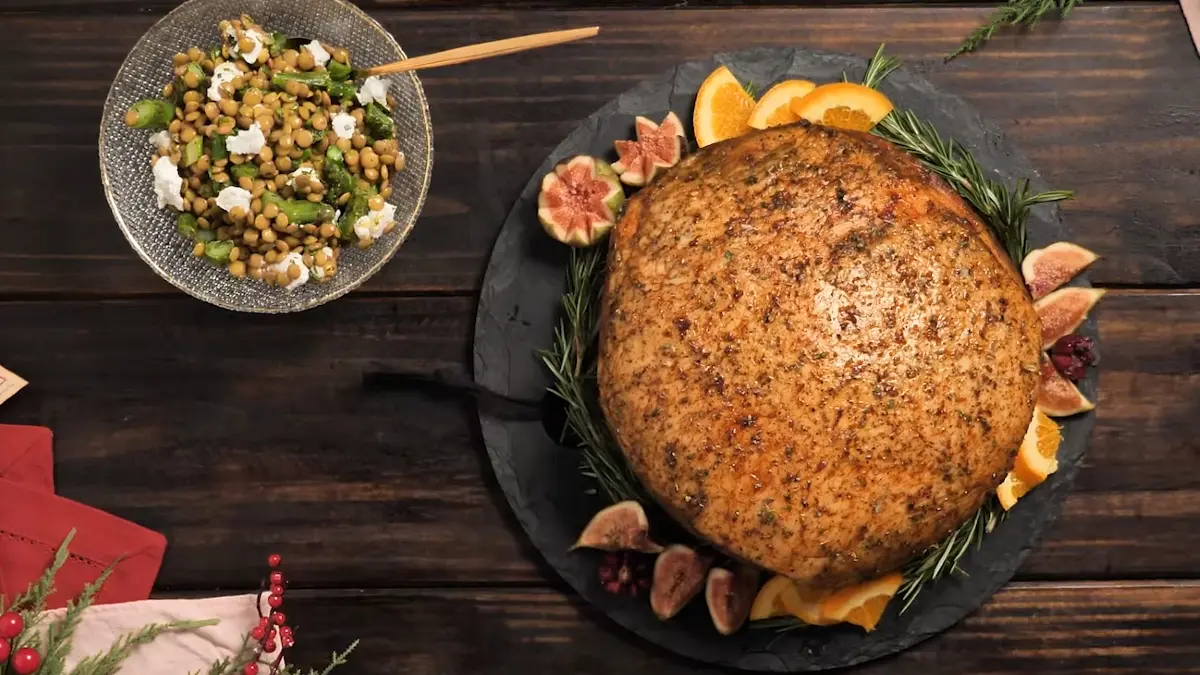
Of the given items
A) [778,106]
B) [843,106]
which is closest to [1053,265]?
[843,106]

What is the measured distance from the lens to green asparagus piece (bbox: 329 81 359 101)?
2089 millimetres

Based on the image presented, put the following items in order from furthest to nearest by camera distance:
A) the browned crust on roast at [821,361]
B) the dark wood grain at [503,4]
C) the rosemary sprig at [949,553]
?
the dark wood grain at [503,4] < the rosemary sprig at [949,553] < the browned crust on roast at [821,361]

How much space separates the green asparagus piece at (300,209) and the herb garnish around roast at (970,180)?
1.32m

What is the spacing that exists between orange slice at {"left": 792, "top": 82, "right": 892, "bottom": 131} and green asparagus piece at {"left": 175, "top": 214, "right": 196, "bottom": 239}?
1.42 metres

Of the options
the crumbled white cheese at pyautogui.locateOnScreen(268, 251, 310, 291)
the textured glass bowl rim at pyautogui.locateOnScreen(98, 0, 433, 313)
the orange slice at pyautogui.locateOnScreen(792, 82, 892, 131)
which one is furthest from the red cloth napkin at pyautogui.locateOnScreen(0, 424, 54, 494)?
the orange slice at pyautogui.locateOnScreen(792, 82, 892, 131)

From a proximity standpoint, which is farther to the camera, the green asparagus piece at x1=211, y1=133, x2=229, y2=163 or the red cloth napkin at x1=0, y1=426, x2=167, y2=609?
the red cloth napkin at x1=0, y1=426, x2=167, y2=609

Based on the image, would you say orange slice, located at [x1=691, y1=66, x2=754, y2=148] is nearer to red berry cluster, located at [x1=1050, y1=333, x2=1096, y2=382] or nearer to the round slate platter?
the round slate platter

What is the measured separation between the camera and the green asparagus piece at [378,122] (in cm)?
213

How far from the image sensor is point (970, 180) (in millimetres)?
2256

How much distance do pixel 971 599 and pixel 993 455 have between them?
58cm

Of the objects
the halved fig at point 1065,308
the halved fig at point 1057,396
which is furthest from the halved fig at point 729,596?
the halved fig at point 1065,308

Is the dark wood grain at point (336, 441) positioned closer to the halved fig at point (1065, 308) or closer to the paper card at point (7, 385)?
the paper card at point (7, 385)

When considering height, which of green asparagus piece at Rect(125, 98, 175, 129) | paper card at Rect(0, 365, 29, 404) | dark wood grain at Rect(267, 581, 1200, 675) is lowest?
dark wood grain at Rect(267, 581, 1200, 675)

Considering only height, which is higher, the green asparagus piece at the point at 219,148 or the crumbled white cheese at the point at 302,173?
the green asparagus piece at the point at 219,148
